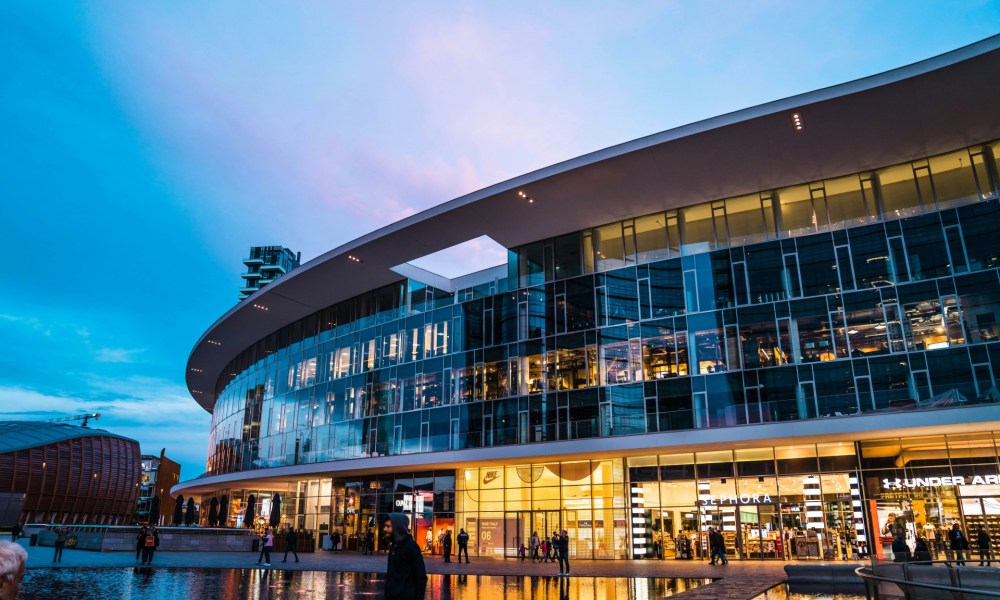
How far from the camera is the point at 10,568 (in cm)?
342

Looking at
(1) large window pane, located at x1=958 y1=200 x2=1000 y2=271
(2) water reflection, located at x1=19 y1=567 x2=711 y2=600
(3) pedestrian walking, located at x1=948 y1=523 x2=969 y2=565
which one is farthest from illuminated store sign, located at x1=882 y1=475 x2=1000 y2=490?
(2) water reflection, located at x1=19 y1=567 x2=711 y2=600

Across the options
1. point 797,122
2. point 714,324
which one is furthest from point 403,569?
point 714,324

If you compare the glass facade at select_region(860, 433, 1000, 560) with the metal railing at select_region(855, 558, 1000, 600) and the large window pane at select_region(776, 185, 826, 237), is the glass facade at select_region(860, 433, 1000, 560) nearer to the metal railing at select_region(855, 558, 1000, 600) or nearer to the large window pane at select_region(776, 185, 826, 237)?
the large window pane at select_region(776, 185, 826, 237)

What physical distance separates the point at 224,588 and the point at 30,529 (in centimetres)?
3849

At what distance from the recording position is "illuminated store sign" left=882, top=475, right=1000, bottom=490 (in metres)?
25.3

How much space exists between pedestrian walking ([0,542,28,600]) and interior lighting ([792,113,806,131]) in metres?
26.6

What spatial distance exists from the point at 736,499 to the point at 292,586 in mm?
18725

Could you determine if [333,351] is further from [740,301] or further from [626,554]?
[740,301]

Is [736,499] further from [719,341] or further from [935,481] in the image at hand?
[935,481]

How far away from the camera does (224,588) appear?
17.8 metres

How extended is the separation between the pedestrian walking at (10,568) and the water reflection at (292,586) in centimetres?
1317

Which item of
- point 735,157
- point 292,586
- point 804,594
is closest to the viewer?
point 804,594

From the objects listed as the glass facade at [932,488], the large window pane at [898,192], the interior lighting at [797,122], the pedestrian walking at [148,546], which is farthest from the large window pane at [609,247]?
the pedestrian walking at [148,546]

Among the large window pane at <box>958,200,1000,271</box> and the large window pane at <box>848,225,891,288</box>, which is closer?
the large window pane at <box>958,200,1000,271</box>
